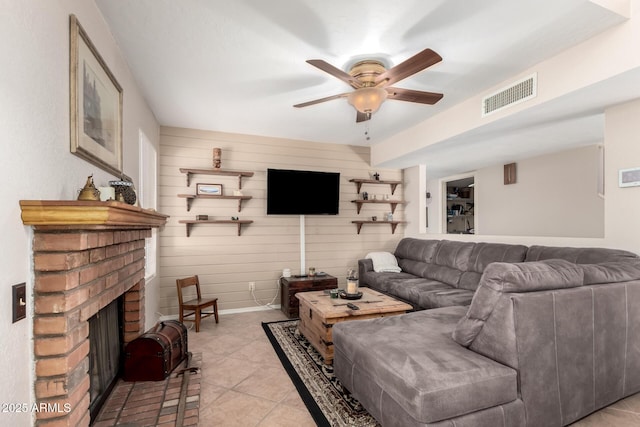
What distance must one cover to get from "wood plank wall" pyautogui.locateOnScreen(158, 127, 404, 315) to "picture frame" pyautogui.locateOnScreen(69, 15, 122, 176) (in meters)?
2.04

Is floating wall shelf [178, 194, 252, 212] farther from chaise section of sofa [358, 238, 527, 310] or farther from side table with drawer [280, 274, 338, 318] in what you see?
chaise section of sofa [358, 238, 527, 310]

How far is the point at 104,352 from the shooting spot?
201 centimetres

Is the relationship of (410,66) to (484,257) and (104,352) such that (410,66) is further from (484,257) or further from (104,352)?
(104,352)

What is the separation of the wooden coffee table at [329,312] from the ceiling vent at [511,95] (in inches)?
81.8

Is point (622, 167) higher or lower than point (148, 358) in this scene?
higher

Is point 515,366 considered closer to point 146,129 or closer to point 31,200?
point 31,200

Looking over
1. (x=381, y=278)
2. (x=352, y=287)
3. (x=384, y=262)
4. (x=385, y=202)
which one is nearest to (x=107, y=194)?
(x=352, y=287)

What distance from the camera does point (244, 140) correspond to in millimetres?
4586

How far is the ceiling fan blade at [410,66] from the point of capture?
77.9 inches

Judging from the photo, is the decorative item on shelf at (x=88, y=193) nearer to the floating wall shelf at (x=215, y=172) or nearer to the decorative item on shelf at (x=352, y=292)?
the decorative item on shelf at (x=352, y=292)

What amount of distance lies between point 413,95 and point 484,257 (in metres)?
2.19

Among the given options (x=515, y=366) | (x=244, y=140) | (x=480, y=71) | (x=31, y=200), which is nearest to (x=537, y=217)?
(x=480, y=71)

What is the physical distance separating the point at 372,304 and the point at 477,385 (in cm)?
151

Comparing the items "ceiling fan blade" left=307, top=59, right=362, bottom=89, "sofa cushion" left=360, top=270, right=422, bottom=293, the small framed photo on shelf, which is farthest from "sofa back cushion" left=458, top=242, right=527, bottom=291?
the small framed photo on shelf
